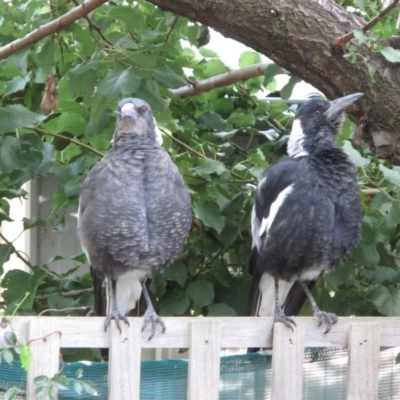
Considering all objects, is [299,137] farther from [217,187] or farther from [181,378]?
[181,378]

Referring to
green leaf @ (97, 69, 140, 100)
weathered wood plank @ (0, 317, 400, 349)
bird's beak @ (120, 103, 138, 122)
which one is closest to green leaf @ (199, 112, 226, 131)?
bird's beak @ (120, 103, 138, 122)

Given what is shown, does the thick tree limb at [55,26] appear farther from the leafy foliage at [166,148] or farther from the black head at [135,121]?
the black head at [135,121]

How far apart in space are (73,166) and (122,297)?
52cm

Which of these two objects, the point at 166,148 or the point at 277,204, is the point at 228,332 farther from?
the point at 166,148

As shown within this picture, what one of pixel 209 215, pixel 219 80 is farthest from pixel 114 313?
pixel 219 80

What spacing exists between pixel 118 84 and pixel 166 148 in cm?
67

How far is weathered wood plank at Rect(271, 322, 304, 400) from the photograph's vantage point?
2.27 metres

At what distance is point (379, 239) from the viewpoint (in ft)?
10.1

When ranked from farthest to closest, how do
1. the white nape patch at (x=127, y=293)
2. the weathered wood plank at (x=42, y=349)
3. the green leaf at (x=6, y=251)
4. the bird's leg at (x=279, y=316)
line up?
the green leaf at (x=6, y=251) < the white nape patch at (x=127, y=293) < the bird's leg at (x=279, y=316) < the weathered wood plank at (x=42, y=349)

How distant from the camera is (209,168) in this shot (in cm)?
321

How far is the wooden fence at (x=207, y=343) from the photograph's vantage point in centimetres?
215

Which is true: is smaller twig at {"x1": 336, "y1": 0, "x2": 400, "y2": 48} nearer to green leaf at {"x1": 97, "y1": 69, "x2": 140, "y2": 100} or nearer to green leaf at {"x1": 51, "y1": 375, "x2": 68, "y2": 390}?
green leaf at {"x1": 97, "y1": 69, "x2": 140, "y2": 100}

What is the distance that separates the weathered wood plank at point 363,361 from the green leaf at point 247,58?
6.10ft

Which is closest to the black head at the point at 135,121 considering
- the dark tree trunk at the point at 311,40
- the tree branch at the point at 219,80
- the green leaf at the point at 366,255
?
the dark tree trunk at the point at 311,40
